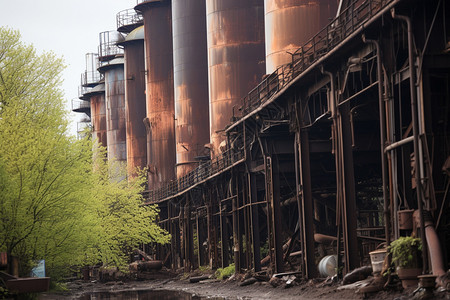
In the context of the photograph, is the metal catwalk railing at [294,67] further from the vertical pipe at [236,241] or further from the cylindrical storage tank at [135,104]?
the cylindrical storage tank at [135,104]

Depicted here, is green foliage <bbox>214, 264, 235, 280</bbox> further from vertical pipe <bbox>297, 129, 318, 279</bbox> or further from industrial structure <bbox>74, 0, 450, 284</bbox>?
vertical pipe <bbox>297, 129, 318, 279</bbox>

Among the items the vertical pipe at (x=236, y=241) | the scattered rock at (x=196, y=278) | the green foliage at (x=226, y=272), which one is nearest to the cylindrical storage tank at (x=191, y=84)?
the scattered rock at (x=196, y=278)

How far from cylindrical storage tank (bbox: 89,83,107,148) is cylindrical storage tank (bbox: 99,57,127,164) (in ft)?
20.0

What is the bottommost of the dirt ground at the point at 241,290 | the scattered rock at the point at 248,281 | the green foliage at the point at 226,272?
the dirt ground at the point at 241,290

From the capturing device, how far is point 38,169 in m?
27.5

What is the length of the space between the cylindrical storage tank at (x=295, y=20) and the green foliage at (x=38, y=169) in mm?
9329

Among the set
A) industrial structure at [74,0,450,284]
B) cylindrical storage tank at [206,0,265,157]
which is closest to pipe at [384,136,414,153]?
industrial structure at [74,0,450,284]

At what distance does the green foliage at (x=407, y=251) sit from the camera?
19.1m

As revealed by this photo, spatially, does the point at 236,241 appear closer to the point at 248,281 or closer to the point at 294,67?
the point at 248,281

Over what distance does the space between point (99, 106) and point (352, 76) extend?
68.2m

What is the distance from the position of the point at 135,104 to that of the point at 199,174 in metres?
21.6

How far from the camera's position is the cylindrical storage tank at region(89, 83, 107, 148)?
8975cm

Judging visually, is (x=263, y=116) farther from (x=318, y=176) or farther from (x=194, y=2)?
(x=194, y=2)

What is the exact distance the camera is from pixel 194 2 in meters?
60.1
